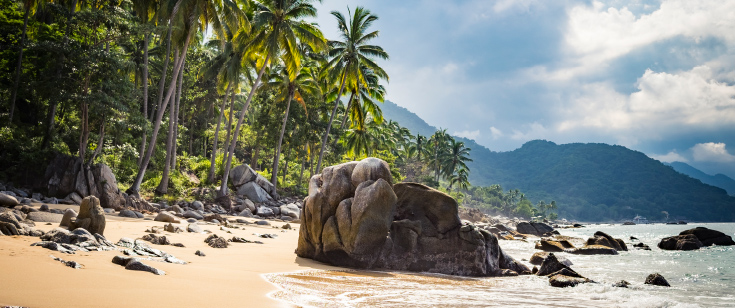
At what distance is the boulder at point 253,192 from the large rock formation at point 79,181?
10.0 m

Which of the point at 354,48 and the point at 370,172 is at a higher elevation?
the point at 354,48

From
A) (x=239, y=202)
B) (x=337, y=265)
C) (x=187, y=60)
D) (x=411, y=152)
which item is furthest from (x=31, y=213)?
(x=411, y=152)

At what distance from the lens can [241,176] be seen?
2686 centimetres

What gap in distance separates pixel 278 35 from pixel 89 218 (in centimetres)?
1792

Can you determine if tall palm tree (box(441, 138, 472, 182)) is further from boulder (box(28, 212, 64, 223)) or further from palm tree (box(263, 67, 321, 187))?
boulder (box(28, 212, 64, 223))

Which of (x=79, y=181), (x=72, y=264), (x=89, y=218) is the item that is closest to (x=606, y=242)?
(x=89, y=218)

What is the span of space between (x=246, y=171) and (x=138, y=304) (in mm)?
24573

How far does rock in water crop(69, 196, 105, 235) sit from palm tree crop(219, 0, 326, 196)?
1573 cm

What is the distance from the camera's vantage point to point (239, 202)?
22594mm

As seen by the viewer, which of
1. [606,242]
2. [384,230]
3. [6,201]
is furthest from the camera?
[606,242]

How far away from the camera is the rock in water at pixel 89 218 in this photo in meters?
7.05

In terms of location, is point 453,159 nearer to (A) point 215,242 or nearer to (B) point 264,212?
(B) point 264,212

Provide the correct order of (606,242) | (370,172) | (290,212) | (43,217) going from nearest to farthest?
(43,217)
(370,172)
(606,242)
(290,212)

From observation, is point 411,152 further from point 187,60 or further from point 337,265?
point 337,265
